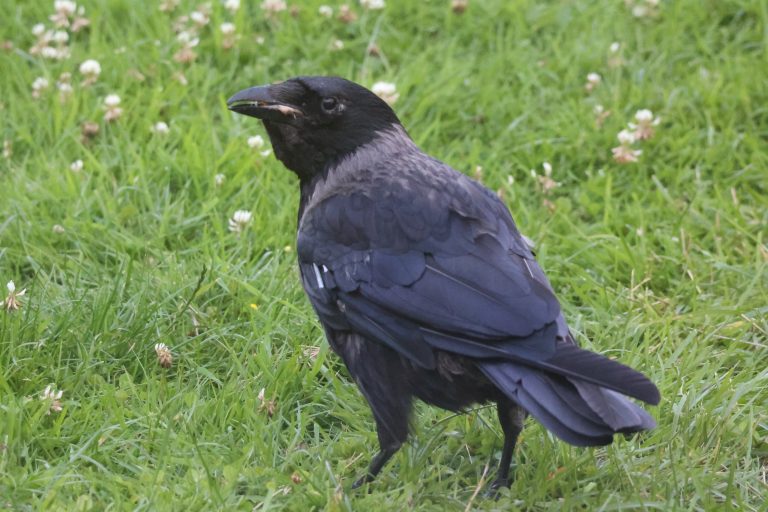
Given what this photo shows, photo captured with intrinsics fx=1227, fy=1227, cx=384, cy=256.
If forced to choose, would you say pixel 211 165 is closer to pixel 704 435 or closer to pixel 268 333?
pixel 268 333

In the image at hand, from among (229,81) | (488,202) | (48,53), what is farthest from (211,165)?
(488,202)

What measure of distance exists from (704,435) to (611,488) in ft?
1.40

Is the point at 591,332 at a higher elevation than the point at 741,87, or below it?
below

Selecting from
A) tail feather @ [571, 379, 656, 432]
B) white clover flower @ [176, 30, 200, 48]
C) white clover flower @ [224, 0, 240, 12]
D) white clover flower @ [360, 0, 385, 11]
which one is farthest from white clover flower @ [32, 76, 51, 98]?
tail feather @ [571, 379, 656, 432]

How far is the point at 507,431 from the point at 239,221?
1708 mm

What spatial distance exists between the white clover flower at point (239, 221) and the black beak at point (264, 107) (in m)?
0.81

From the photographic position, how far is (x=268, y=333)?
4.43m

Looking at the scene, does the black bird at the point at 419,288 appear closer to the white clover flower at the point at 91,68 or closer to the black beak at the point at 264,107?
the black beak at the point at 264,107

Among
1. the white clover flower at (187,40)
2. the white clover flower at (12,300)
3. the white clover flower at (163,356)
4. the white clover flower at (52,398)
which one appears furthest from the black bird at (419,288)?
the white clover flower at (187,40)

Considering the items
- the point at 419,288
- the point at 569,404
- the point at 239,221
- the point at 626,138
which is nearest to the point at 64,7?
the point at 239,221

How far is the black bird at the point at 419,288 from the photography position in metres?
3.39

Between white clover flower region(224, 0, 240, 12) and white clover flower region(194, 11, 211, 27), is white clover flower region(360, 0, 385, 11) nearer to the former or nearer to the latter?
white clover flower region(224, 0, 240, 12)

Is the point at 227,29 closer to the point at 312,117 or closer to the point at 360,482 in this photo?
the point at 312,117

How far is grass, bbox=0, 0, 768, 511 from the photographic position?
3768mm
